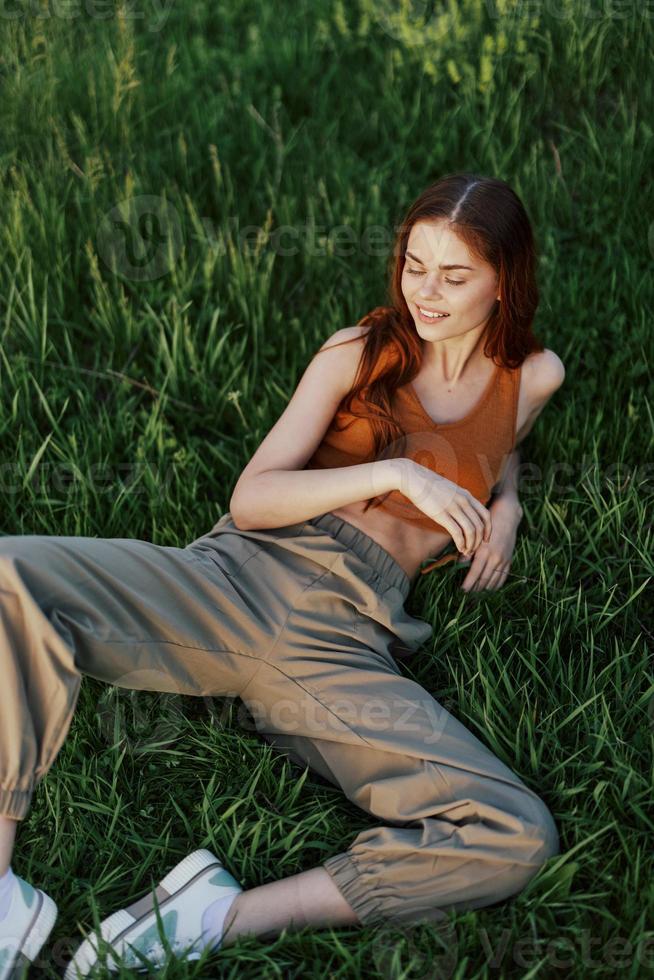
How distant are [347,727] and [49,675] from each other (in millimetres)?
637

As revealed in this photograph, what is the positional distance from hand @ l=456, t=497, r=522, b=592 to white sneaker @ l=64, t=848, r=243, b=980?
37.7 inches

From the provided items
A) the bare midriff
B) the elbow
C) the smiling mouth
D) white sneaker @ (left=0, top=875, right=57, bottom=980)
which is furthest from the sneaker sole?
the smiling mouth

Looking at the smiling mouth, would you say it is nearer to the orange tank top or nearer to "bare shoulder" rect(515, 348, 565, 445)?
the orange tank top

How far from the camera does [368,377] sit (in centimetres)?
234

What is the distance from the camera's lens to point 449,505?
6.91 ft

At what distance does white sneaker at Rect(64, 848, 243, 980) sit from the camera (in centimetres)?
188

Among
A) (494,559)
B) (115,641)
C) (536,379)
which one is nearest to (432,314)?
(536,379)

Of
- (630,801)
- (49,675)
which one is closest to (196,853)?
(49,675)

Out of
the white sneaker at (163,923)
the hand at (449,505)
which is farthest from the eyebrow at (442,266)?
the white sneaker at (163,923)

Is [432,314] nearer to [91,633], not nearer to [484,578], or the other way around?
[484,578]

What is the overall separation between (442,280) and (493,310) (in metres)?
0.26

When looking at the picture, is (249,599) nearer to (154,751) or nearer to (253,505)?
(253,505)

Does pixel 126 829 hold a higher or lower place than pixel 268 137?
lower

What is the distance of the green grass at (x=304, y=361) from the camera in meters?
2.09
